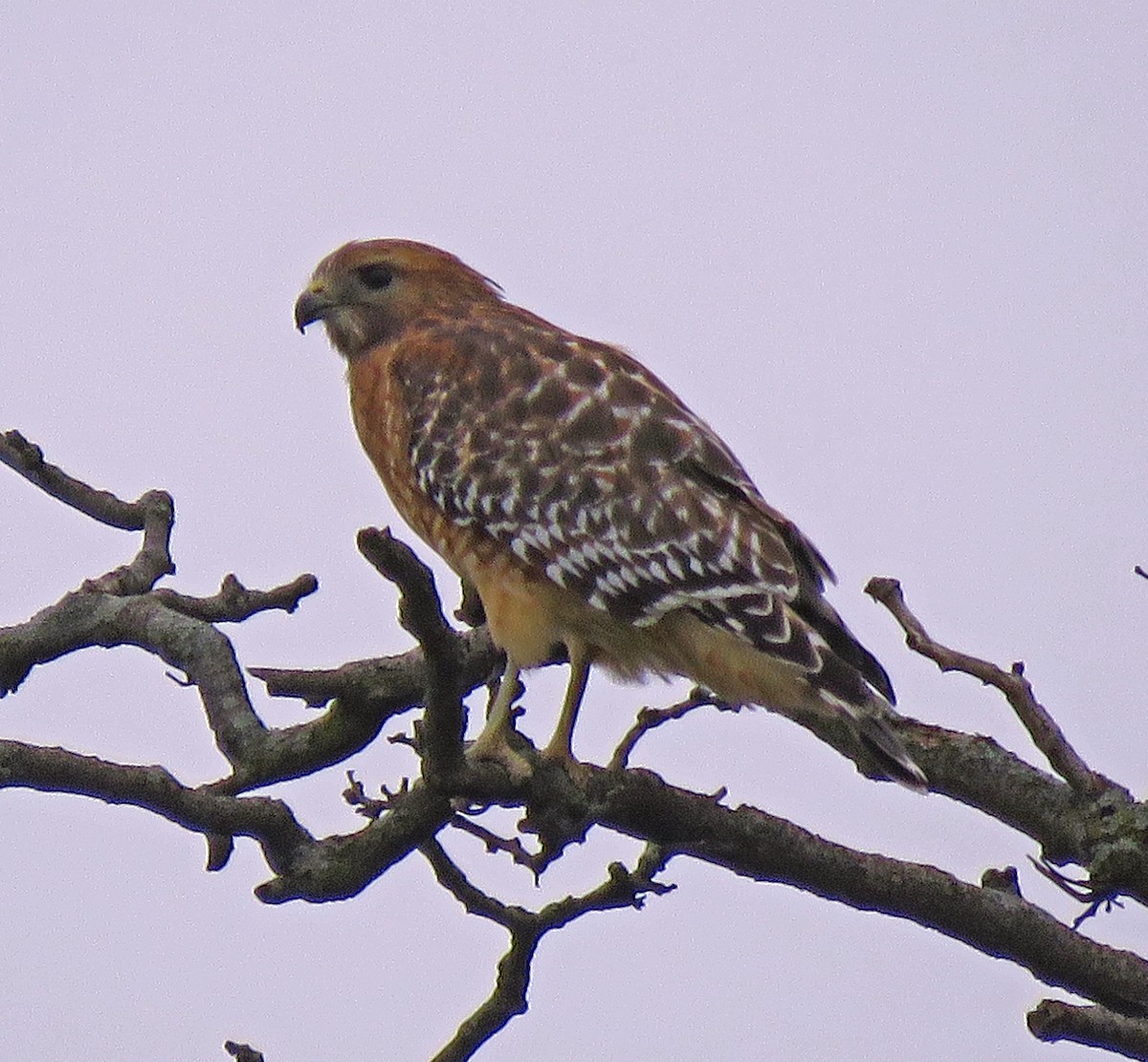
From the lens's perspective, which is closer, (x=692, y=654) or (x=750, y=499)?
(x=692, y=654)

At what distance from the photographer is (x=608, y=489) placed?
5.57 metres

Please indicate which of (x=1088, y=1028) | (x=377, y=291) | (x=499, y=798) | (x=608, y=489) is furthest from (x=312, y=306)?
(x=1088, y=1028)

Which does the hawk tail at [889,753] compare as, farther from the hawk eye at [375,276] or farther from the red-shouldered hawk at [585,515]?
the hawk eye at [375,276]

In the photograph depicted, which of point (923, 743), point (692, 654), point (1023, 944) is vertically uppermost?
point (692, 654)

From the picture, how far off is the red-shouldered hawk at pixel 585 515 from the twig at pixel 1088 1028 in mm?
949

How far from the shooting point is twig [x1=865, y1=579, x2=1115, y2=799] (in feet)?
13.5

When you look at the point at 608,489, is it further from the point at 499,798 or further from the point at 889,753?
the point at 499,798

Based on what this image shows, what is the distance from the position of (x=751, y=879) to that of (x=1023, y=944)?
0.63 meters

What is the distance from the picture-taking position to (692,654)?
5176 mm

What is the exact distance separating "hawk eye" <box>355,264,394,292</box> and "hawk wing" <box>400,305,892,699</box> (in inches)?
18.3

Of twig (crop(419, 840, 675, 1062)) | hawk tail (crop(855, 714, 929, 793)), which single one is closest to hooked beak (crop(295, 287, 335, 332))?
hawk tail (crop(855, 714, 929, 793))

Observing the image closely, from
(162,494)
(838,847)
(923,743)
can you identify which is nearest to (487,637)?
(162,494)

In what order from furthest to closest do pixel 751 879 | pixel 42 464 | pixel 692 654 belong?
pixel 692 654, pixel 42 464, pixel 751 879

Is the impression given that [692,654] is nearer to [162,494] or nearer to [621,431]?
[621,431]
